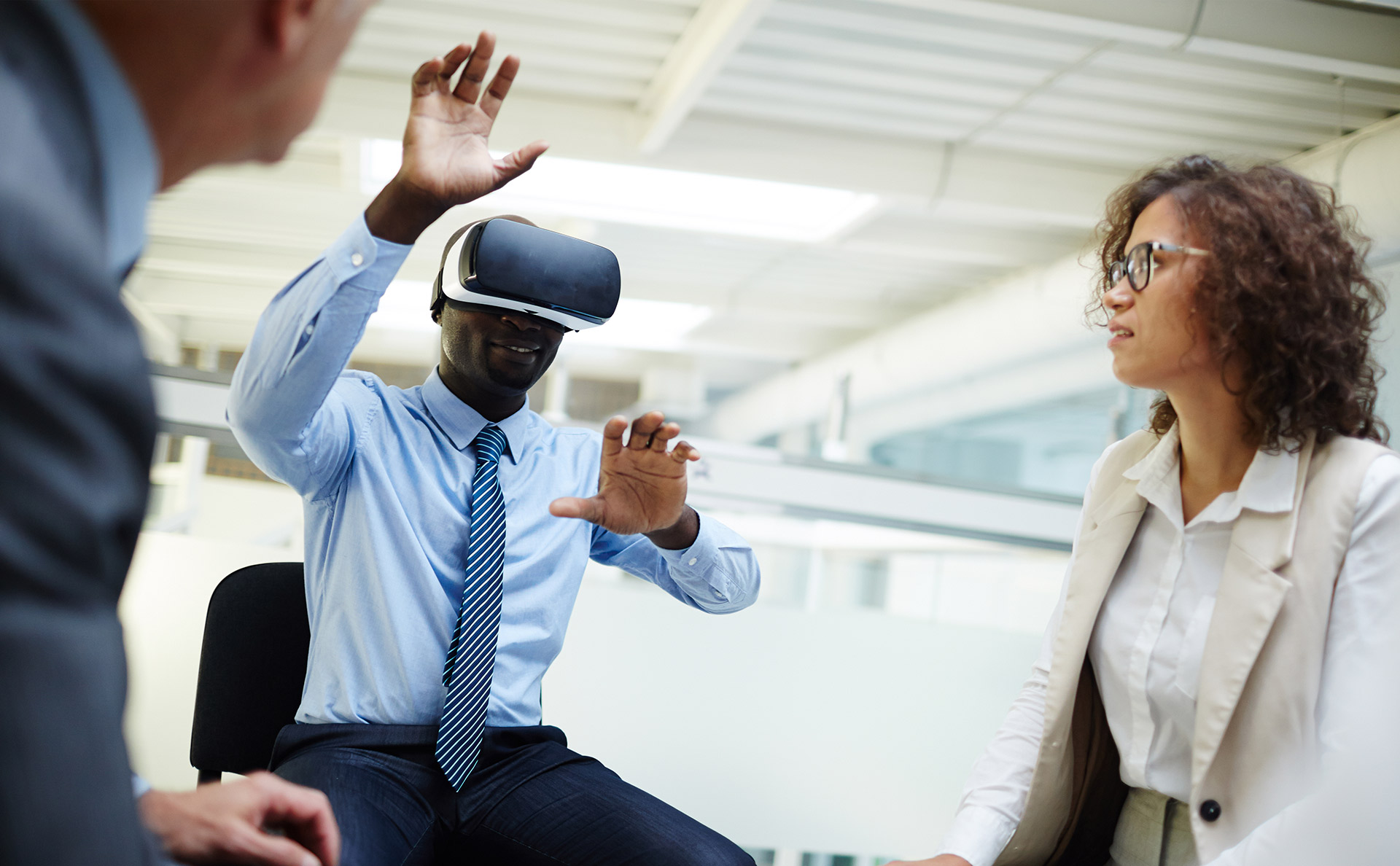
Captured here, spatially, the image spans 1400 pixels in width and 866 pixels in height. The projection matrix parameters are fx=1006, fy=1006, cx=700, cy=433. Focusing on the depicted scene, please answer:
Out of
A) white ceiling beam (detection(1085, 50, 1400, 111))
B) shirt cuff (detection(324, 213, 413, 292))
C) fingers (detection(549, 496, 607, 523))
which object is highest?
white ceiling beam (detection(1085, 50, 1400, 111))

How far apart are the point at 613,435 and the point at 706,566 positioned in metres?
0.40

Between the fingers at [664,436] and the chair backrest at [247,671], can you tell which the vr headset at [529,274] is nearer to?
the fingers at [664,436]

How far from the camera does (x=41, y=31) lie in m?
0.44

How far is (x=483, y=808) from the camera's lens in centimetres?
150

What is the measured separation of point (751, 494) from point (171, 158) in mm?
2975

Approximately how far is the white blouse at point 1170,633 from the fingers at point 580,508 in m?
0.71

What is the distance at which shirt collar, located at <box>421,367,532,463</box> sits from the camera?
5.72ft

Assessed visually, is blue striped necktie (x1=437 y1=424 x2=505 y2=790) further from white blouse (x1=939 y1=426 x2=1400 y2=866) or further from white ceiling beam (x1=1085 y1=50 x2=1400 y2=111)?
white ceiling beam (x1=1085 y1=50 x2=1400 y2=111)

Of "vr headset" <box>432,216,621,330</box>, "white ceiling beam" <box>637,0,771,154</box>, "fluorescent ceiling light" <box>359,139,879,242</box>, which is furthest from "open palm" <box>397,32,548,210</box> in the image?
"fluorescent ceiling light" <box>359,139,879,242</box>

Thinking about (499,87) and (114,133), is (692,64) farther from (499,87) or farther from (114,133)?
(114,133)

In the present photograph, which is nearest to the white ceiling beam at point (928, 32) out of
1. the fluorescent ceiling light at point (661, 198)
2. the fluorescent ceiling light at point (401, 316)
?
the fluorescent ceiling light at point (661, 198)

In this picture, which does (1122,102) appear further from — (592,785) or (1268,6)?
(592,785)

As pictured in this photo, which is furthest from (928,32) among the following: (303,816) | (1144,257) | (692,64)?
(303,816)

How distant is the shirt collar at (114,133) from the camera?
457 mm
